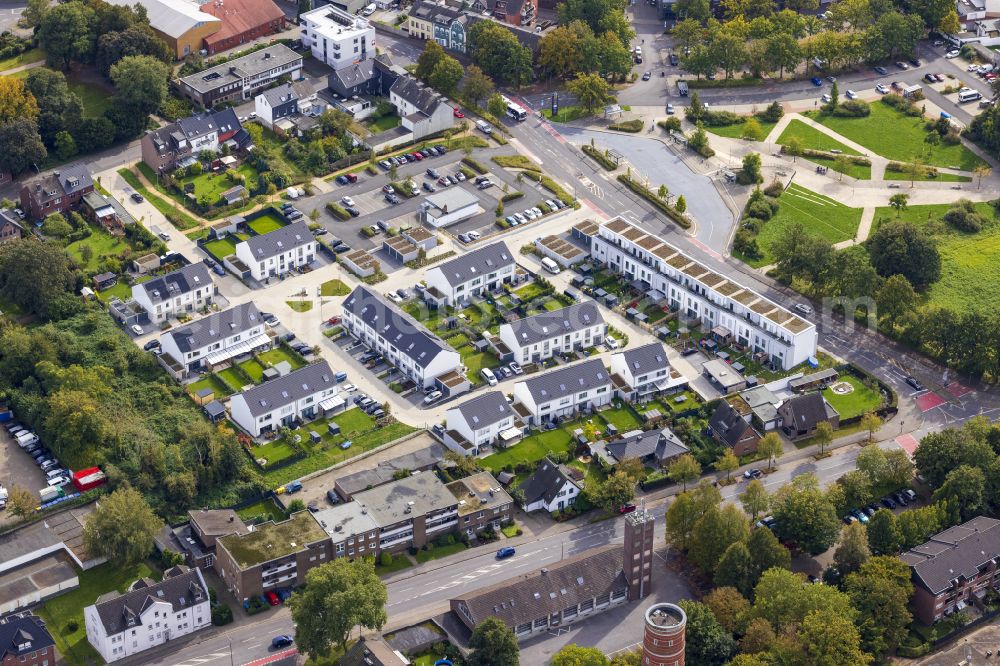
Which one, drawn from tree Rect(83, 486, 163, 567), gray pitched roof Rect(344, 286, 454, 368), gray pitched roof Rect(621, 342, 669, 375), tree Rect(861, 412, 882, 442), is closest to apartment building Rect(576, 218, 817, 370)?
gray pitched roof Rect(621, 342, 669, 375)

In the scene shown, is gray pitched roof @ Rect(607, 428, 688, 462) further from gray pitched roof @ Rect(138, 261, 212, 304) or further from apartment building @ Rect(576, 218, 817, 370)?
gray pitched roof @ Rect(138, 261, 212, 304)

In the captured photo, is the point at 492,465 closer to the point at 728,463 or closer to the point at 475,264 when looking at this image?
the point at 728,463

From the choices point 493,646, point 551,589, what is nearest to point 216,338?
point 551,589

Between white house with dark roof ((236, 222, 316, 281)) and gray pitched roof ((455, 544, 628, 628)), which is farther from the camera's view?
white house with dark roof ((236, 222, 316, 281))

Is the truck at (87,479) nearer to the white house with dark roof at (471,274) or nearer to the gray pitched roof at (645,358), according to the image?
the white house with dark roof at (471,274)

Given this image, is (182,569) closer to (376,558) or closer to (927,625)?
(376,558)

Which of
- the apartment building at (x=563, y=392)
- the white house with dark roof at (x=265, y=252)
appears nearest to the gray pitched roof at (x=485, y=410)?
the apartment building at (x=563, y=392)
